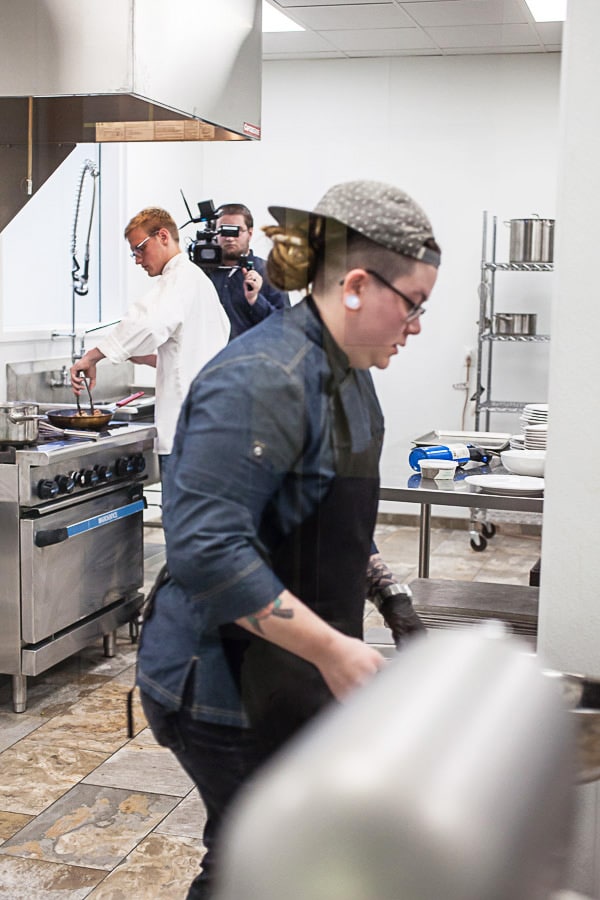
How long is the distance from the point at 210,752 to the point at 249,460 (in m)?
0.31

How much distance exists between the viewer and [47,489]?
2561mm

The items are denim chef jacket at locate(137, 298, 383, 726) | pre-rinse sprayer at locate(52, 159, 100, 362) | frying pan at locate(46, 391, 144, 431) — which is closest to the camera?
denim chef jacket at locate(137, 298, 383, 726)

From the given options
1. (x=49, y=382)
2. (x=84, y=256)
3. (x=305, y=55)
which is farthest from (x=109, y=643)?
(x=305, y=55)

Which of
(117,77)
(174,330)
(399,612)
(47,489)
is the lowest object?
(47,489)

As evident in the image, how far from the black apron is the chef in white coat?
0.48 feet

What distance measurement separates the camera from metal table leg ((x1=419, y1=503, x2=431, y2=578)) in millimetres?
1033

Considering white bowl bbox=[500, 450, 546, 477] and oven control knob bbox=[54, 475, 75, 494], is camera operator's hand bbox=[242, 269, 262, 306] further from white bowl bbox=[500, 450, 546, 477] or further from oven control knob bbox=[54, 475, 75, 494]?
oven control knob bbox=[54, 475, 75, 494]

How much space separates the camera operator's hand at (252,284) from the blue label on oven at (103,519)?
408mm

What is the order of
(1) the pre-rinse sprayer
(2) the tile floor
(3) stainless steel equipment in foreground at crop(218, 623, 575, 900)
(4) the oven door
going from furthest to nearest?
(4) the oven door
(2) the tile floor
(1) the pre-rinse sprayer
(3) stainless steel equipment in foreground at crop(218, 623, 575, 900)


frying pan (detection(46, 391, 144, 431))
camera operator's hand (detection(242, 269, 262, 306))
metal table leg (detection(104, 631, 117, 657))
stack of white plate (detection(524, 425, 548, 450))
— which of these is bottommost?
metal table leg (detection(104, 631, 117, 657))

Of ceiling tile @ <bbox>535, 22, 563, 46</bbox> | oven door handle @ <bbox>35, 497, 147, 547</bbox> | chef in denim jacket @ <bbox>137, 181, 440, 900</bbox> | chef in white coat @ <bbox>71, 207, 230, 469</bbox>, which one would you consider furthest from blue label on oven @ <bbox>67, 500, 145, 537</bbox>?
ceiling tile @ <bbox>535, 22, 563, 46</bbox>

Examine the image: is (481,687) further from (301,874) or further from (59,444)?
(59,444)

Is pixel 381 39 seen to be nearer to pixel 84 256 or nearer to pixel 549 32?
pixel 549 32

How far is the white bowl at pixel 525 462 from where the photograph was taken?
1134 millimetres
